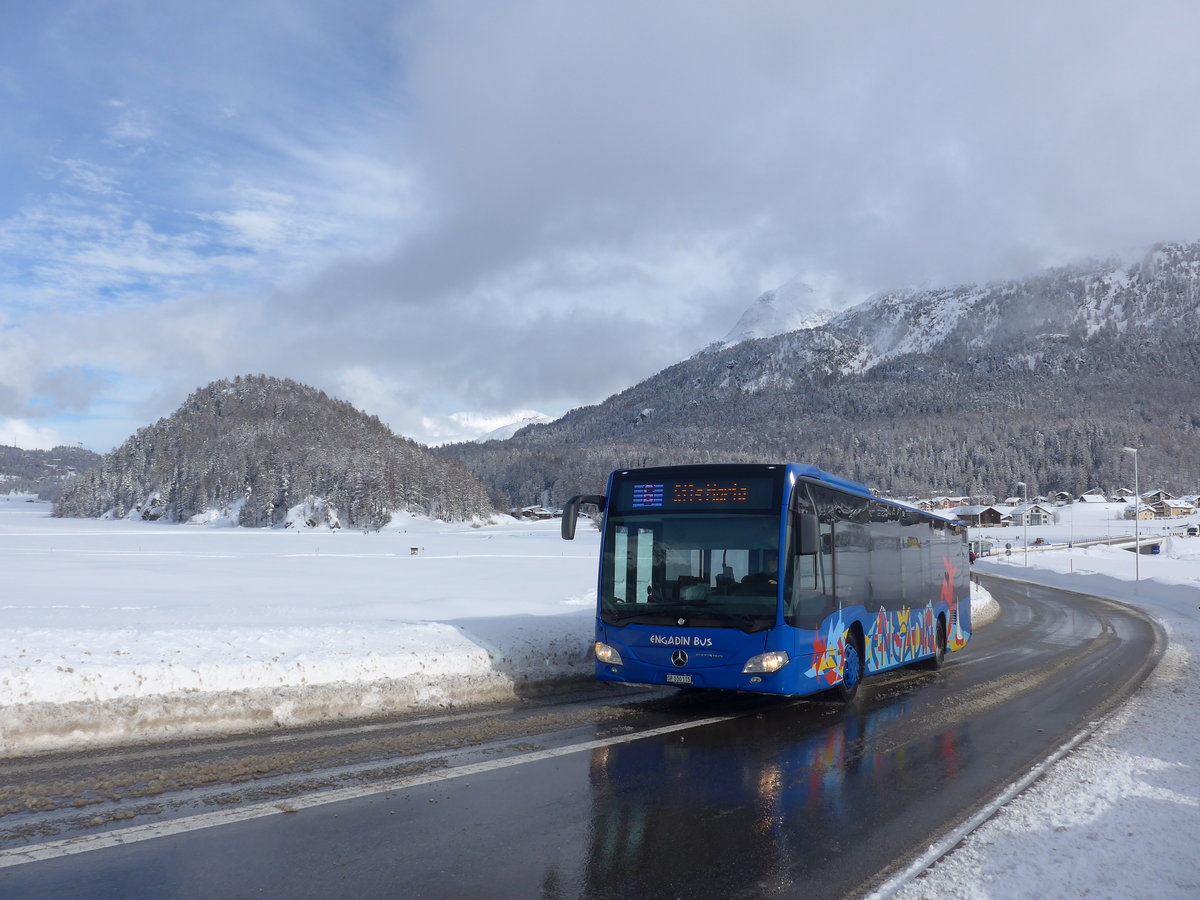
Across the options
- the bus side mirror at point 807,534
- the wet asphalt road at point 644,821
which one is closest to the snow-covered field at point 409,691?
the wet asphalt road at point 644,821

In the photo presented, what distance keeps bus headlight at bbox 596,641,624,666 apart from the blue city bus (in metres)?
0.01

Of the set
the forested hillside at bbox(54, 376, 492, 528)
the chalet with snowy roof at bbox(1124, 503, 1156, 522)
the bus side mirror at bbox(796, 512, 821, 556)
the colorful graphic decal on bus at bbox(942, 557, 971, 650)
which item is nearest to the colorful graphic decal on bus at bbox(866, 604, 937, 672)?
the colorful graphic decal on bus at bbox(942, 557, 971, 650)

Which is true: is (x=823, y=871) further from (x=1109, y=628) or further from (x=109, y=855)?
(x=1109, y=628)

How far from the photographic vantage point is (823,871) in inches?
211

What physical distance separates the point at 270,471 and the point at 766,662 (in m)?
135

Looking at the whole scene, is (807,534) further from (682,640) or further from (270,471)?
A: (270,471)

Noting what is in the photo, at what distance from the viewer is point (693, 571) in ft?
33.7

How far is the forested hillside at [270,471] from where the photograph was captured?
12675 cm

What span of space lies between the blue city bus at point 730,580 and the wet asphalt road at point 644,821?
0.74 metres

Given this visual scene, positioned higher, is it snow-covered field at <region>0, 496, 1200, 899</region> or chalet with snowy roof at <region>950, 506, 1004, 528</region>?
chalet with snowy roof at <region>950, 506, 1004, 528</region>

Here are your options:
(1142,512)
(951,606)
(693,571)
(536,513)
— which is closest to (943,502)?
(1142,512)

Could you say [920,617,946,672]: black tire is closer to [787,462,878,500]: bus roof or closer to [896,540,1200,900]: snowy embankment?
[896,540,1200,900]: snowy embankment

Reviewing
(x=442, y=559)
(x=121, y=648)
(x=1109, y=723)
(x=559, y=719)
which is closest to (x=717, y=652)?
(x=559, y=719)

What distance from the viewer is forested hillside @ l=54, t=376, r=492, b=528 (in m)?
127
